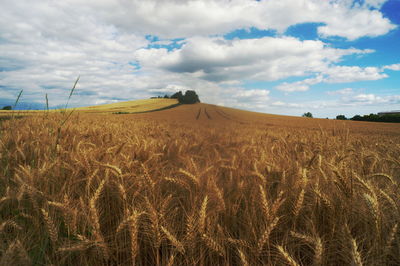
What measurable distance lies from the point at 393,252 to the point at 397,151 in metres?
4.24

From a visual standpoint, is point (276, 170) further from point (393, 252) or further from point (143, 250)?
point (143, 250)

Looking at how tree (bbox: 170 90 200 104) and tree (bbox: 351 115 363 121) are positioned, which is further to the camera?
tree (bbox: 170 90 200 104)

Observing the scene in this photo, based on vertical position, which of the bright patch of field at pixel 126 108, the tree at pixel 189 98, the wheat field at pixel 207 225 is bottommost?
the wheat field at pixel 207 225

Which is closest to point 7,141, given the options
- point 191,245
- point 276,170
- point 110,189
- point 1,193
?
point 1,193

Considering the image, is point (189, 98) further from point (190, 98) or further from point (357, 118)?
point (357, 118)

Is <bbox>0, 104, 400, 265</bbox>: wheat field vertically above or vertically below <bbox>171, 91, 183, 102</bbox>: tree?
below

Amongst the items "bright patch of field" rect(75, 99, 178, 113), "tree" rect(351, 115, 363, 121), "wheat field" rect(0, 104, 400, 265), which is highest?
"bright patch of field" rect(75, 99, 178, 113)

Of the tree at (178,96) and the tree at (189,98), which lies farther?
the tree at (178,96)

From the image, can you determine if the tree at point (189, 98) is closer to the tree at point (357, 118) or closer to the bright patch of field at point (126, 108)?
the bright patch of field at point (126, 108)

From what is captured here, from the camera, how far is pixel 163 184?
2.12 meters

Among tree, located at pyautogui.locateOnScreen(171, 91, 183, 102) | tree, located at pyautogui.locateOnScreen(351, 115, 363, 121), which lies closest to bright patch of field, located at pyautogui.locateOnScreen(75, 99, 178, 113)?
tree, located at pyautogui.locateOnScreen(171, 91, 183, 102)

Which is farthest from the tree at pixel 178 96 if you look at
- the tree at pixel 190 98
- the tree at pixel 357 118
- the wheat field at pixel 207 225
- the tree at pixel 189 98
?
the wheat field at pixel 207 225

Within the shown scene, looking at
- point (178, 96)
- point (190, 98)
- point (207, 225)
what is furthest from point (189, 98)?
point (207, 225)

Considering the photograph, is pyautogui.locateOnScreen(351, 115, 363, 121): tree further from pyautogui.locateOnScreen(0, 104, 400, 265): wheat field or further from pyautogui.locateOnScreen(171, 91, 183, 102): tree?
pyautogui.locateOnScreen(0, 104, 400, 265): wheat field
